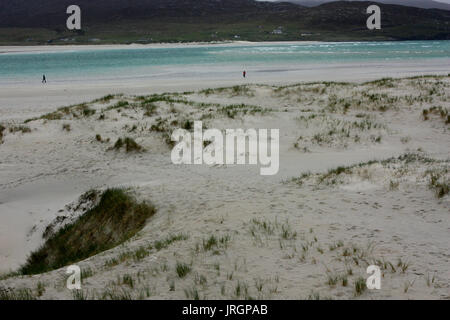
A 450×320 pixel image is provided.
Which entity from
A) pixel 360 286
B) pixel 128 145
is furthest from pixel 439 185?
pixel 128 145

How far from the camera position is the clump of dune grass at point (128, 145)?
16359 mm

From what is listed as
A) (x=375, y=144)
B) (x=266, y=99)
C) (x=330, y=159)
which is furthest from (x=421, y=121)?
(x=266, y=99)

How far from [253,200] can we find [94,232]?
4060mm

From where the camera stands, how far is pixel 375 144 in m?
16.1

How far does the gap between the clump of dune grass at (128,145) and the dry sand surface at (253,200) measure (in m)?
0.20

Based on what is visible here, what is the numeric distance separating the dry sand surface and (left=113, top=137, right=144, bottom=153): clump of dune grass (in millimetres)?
201

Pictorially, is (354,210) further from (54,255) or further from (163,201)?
(54,255)

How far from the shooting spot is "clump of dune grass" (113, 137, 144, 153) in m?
16.4

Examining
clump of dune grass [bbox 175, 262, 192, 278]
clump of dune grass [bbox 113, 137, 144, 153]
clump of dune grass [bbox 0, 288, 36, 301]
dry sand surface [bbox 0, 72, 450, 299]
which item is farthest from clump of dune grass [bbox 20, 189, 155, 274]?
clump of dune grass [bbox 113, 137, 144, 153]

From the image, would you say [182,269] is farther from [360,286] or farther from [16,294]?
[360,286]

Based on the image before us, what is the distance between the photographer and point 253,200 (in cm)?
1003

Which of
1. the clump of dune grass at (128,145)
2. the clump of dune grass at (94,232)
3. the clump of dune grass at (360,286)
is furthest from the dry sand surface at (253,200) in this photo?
the clump of dune grass at (94,232)

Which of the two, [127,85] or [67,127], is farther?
[127,85]

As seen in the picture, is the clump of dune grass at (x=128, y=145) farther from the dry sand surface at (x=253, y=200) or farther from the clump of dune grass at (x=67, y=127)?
the clump of dune grass at (x=67, y=127)
